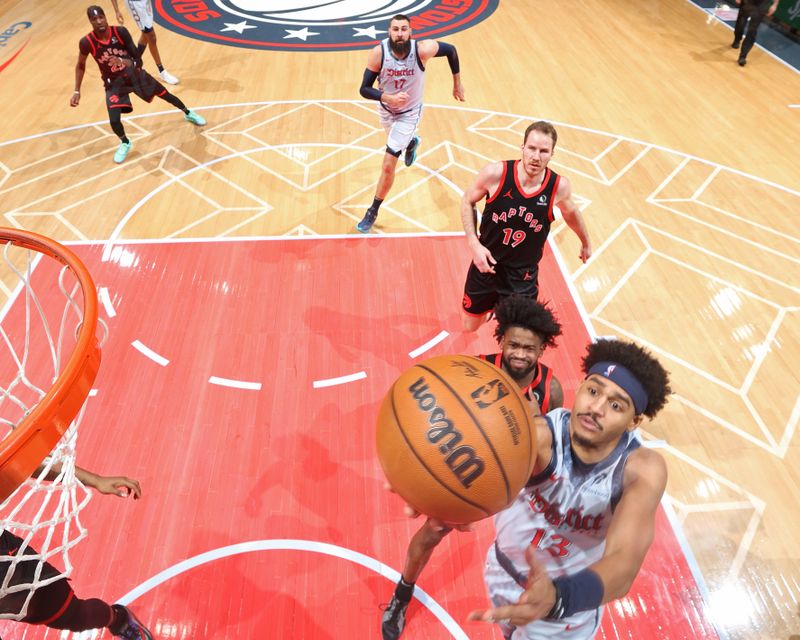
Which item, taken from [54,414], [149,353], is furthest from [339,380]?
[54,414]

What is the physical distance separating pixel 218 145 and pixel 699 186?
553cm

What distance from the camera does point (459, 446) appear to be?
200cm

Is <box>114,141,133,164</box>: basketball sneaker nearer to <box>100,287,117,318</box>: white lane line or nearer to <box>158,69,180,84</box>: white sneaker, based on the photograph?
<box>158,69,180,84</box>: white sneaker

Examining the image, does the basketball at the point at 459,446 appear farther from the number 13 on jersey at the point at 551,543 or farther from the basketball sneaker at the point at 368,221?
the basketball sneaker at the point at 368,221

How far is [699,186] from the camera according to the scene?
20.5 ft

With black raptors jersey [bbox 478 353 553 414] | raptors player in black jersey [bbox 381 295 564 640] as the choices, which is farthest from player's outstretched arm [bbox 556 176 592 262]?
black raptors jersey [bbox 478 353 553 414]

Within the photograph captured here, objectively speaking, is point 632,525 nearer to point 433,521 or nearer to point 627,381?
point 627,381

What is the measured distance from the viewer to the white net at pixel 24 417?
2.24 meters

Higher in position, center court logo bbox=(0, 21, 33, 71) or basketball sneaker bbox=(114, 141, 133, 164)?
basketball sneaker bbox=(114, 141, 133, 164)

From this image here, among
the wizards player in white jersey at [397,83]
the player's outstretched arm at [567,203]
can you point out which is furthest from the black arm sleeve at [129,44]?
the player's outstretched arm at [567,203]

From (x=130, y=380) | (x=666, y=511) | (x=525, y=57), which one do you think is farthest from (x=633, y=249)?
(x=525, y=57)

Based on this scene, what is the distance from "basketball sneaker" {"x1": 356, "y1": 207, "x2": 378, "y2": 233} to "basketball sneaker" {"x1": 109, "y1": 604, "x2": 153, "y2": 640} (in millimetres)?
3692

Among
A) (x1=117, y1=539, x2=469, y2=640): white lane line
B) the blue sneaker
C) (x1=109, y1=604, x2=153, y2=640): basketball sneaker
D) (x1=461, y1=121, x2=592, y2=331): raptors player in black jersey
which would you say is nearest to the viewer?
(x1=109, y1=604, x2=153, y2=640): basketball sneaker

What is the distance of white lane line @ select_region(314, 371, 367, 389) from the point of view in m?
4.12
